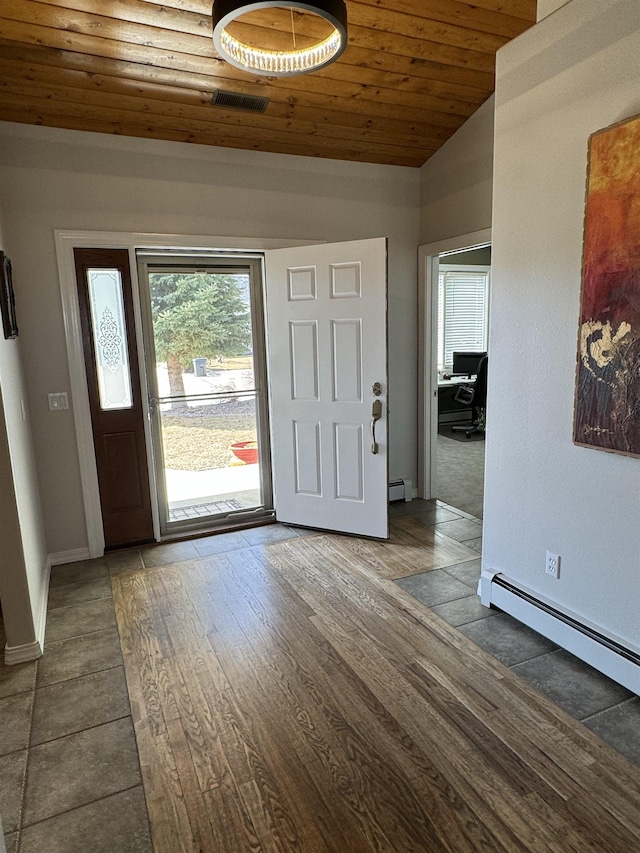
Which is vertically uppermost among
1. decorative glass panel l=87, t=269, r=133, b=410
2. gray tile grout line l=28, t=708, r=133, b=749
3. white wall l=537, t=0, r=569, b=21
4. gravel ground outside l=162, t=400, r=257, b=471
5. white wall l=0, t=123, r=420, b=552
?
white wall l=537, t=0, r=569, b=21

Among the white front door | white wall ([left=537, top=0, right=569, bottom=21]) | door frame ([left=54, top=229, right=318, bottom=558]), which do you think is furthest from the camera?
the white front door

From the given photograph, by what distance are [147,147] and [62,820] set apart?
344 centimetres

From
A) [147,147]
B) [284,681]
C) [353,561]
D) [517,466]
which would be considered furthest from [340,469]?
[147,147]

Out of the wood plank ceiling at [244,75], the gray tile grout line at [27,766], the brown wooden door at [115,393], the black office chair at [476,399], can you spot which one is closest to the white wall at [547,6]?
the wood plank ceiling at [244,75]

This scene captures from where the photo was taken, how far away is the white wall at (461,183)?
350 centimetres

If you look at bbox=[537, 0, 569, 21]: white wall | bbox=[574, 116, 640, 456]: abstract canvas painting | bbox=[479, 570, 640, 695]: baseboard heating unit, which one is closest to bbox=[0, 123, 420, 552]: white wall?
bbox=[537, 0, 569, 21]: white wall

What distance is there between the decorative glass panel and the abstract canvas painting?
2.72 metres

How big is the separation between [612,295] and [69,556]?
11.3ft

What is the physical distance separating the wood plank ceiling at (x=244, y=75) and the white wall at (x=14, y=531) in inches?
54.9

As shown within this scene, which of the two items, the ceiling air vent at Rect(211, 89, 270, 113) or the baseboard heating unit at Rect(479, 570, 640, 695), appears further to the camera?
the ceiling air vent at Rect(211, 89, 270, 113)

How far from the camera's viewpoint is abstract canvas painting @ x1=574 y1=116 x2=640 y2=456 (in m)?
1.93

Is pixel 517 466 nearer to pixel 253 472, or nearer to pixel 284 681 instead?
pixel 284 681

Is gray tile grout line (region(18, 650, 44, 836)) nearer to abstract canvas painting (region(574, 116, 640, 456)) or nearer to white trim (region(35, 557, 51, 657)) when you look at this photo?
white trim (region(35, 557, 51, 657))

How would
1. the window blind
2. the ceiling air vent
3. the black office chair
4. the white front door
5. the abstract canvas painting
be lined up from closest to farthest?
the abstract canvas painting, the ceiling air vent, the white front door, the black office chair, the window blind
